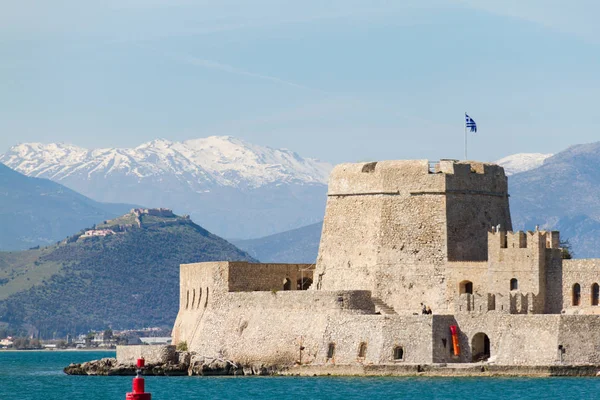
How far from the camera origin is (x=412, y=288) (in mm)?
71562

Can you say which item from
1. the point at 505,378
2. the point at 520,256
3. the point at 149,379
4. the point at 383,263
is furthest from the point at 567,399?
the point at 149,379


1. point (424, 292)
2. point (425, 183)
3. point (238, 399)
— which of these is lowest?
point (238, 399)

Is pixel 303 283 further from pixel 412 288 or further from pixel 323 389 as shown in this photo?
pixel 323 389

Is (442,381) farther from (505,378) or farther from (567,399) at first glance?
(567,399)

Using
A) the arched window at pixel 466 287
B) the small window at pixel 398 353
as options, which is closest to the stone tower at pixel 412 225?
the arched window at pixel 466 287

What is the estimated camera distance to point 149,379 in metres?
74.5

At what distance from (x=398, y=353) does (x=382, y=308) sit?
14.8ft

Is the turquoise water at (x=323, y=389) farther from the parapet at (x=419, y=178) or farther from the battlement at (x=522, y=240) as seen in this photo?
the parapet at (x=419, y=178)

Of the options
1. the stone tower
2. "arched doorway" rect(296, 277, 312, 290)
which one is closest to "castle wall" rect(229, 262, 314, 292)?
"arched doorway" rect(296, 277, 312, 290)

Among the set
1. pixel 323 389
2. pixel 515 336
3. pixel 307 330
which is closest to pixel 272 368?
pixel 307 330

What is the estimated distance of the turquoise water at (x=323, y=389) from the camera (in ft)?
200

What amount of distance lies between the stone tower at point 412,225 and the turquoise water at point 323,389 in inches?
229

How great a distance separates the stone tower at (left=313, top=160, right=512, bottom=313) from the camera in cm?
7156

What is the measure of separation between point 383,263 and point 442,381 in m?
8.22
